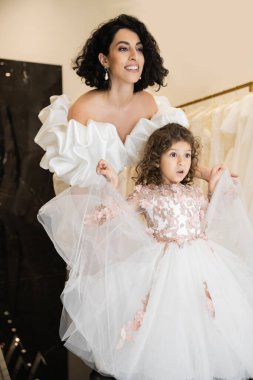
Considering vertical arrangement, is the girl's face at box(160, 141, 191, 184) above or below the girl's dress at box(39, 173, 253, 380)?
above

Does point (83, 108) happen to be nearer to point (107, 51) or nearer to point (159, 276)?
point (107, 51)

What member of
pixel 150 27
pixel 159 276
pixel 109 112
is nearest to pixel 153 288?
pixel 159 276

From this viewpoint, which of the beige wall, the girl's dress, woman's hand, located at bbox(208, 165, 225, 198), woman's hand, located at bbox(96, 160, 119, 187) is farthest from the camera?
the beige wall

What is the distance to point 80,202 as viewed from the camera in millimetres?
1130

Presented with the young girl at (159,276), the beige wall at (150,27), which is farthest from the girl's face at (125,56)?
the beige wall at (150,27)

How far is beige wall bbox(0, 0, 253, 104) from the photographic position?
220cm

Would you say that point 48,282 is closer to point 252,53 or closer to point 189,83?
point 189,83

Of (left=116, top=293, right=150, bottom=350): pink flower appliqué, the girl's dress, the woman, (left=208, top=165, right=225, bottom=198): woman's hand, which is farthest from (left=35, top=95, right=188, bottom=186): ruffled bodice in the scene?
(left=116, top=293, right=150, bottom=350): pink flower appliqué

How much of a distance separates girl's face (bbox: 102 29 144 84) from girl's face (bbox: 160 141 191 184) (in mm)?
276

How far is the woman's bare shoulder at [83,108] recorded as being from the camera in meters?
1.32

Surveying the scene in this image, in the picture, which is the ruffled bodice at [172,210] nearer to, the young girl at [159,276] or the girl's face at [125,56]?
the young girl at [159,276]

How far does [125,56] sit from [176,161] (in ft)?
1.24

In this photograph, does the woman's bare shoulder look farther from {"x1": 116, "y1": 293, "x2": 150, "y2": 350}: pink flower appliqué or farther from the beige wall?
the beige wall

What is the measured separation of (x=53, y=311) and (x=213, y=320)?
4.62 ft
